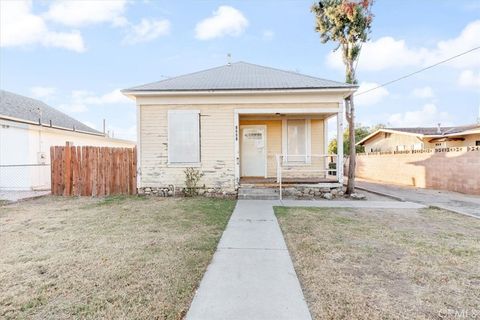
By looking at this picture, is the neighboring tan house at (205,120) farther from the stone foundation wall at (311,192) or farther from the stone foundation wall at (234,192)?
the stone foundation wall at (311,192)

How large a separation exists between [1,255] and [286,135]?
936 cm

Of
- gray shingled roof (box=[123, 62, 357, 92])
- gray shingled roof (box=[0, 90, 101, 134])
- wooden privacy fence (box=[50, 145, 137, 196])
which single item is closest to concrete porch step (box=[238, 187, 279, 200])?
gray shingled roof (box=[123, 62, 357, 92])

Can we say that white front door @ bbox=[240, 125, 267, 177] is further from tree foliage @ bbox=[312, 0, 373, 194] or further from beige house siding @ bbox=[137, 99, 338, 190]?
tree foliage @ bbox=[312, 0, 373, 194]

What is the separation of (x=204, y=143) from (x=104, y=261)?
6.27 m

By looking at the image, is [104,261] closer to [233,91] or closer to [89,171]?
[233,91]

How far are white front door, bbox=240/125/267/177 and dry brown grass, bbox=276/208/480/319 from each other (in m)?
5.12

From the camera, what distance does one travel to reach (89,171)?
9727 mm

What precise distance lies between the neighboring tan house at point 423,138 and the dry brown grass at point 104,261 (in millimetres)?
17522

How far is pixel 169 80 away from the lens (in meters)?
10.6

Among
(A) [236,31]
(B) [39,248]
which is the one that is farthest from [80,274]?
(A) [236,31]

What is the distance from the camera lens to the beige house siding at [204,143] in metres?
9.43

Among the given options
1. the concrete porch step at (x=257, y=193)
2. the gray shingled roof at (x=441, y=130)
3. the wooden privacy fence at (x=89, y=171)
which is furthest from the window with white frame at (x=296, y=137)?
the gray shingled roof at (x=441, y=130)

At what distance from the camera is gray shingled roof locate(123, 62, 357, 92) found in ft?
30.1

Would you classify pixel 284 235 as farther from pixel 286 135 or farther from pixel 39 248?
pixel 286 135
